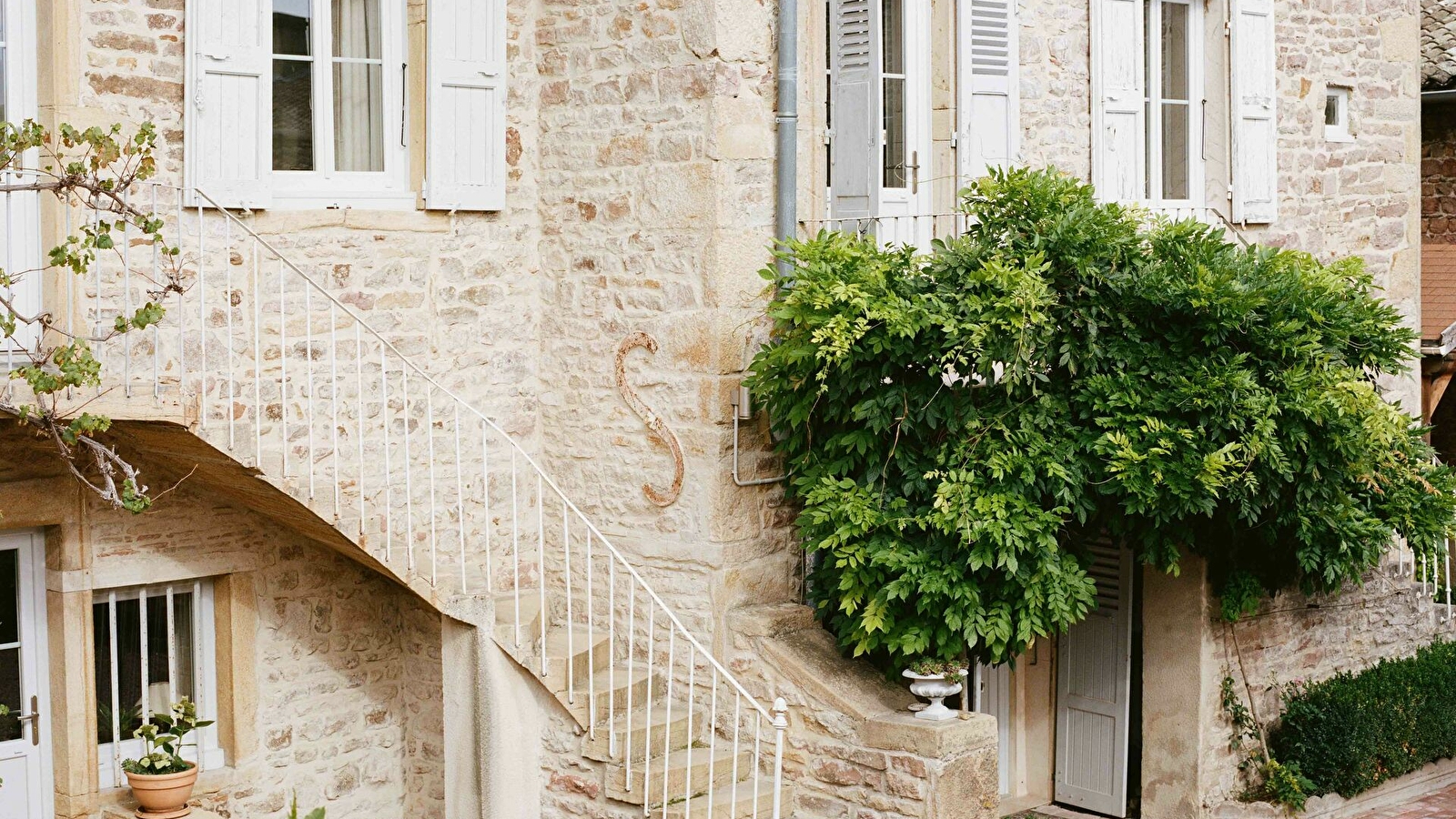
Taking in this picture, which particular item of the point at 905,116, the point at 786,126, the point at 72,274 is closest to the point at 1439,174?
the point at 905,116

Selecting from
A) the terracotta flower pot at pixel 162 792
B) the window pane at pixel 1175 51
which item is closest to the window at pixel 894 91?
the window pane at pixel 1175 51

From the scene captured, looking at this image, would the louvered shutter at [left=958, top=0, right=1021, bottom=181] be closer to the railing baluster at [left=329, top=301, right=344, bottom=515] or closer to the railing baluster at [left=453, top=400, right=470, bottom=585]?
the railing baluster at [left=453, top=400, right=470, bottom=585]

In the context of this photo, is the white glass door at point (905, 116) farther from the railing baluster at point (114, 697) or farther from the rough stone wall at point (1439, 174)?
the rough stone wall at point (1439, 174)

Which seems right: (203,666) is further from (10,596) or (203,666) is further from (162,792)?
(10,596)

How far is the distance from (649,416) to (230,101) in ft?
7.89

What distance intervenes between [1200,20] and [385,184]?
5.08 meters

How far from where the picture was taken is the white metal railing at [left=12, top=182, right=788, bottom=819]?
7172 millimetres

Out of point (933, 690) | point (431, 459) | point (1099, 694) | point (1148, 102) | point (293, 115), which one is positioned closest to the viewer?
point (431, 459)

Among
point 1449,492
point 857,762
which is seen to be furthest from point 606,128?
point 1449,492

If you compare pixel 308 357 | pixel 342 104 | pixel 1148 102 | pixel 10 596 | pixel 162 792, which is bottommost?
pixel 162 792

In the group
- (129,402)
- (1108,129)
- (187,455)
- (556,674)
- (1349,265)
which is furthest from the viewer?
(1108,129)

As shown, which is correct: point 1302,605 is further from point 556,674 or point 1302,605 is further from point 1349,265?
point 556,674

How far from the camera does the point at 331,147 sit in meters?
7.98

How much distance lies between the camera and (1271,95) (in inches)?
402
